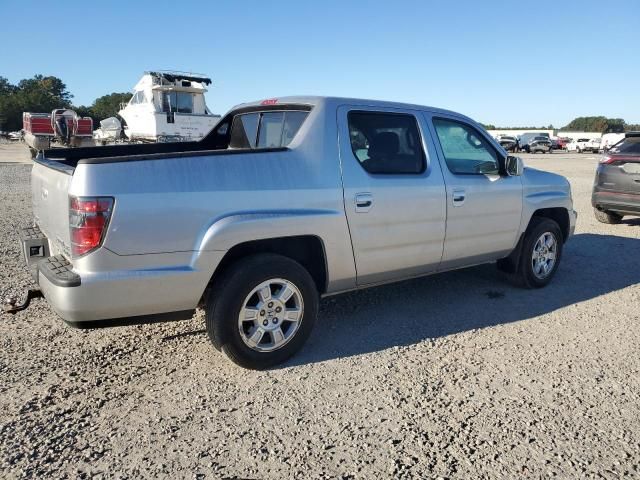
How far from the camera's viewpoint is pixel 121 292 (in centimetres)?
302

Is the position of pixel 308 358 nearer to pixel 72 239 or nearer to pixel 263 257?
pixel 263 257

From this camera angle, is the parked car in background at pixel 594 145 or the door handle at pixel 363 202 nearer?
the door handle at pixel 363 202

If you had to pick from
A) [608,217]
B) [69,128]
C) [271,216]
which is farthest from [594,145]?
[271,216]

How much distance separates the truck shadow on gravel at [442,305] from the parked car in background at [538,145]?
42414mm

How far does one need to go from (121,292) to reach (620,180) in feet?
28.2

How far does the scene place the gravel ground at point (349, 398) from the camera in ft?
8.45

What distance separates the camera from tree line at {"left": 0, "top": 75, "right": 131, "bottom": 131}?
72.4 meters

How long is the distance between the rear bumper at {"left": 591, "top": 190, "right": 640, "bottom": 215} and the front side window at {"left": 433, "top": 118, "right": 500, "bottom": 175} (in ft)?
16.2

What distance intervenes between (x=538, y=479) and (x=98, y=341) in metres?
3.20

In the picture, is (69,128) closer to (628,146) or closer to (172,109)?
(172,109)

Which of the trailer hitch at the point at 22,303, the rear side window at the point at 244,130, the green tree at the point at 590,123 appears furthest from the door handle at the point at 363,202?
the green tree at the point at 590,123

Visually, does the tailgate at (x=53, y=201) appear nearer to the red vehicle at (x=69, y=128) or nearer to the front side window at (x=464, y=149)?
the front side window at (x=464, y=149)

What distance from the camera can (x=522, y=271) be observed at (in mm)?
5301

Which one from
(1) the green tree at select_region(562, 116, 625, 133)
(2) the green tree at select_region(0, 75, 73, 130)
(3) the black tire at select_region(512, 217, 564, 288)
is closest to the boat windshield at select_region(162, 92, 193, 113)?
(3) the black tire at select_region(512, 217, 564, 288)
